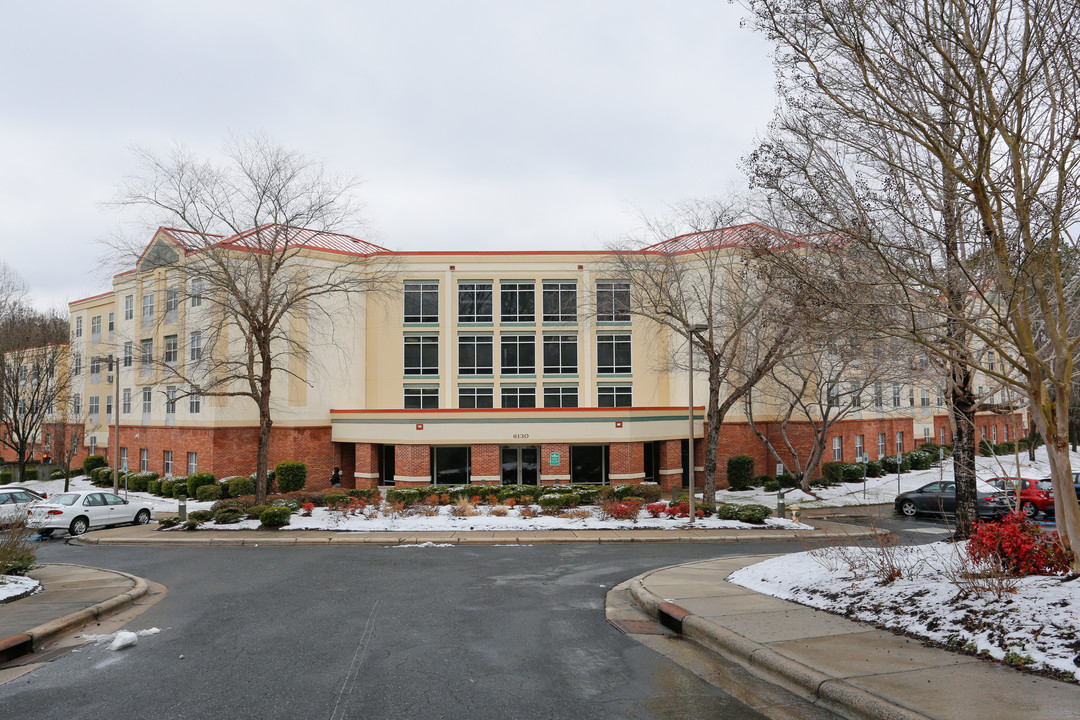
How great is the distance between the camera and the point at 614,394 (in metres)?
38.9

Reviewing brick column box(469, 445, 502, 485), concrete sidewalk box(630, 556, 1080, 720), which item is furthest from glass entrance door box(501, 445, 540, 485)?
concrete sidewalk box(630, 556, 1080, 720)

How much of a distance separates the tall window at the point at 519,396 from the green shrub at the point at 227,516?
16677 mm

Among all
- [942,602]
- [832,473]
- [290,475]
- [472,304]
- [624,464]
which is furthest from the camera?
[472,304]

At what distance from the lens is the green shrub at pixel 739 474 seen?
34875 millimetres

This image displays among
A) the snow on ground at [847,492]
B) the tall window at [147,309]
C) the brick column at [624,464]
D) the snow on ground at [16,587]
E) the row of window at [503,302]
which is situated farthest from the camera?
the tall window at [147,309]

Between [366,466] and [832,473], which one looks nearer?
[366,466]

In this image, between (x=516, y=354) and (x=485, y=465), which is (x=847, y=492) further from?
(x=516, y=354)

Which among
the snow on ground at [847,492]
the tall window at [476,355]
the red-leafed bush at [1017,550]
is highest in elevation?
the tall window at [476,355]

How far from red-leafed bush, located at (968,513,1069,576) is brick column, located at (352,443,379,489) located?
1130 inches

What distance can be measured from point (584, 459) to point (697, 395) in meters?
6.72

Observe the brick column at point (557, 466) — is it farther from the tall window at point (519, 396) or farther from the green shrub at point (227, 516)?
the green shrub at point (227, 516)

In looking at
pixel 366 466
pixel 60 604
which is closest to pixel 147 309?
pixel 366 466

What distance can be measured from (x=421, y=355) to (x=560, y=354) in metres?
7.22

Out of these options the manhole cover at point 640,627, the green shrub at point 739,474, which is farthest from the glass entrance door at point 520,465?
the manhole cover at point 640,627
